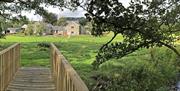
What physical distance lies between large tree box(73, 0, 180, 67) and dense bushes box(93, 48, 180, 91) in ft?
30.1

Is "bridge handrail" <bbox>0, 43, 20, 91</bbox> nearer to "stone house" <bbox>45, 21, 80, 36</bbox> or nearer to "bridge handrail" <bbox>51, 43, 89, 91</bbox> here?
"bridge handrail" <bbox>51, 43, 89, 91</bbox>

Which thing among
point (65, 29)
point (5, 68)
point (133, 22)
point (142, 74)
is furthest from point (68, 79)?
point (65, 29)

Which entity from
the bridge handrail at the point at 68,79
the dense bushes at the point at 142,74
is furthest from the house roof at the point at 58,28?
the bridge handrail at the point at 68,79

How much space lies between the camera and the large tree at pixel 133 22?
5.01 meters

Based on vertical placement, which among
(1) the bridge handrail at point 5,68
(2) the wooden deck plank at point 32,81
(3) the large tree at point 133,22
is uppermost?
(3) the large tree at point 133,22

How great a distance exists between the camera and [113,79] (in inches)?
688

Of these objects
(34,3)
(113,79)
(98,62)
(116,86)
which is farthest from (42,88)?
(113,79)

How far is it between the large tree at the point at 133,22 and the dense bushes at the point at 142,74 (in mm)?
9163

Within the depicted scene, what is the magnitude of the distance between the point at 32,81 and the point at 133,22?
5.08 m

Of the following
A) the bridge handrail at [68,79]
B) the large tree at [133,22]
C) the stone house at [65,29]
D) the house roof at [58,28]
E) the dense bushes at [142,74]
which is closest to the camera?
the bridge handrail at [68,79]

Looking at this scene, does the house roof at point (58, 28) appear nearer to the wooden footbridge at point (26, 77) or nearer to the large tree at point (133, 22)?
the wooden footbridge at point (26, 77)

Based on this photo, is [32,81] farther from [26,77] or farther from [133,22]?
[133,22]

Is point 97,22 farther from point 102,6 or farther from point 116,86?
point 116,86

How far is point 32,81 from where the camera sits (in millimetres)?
9867
